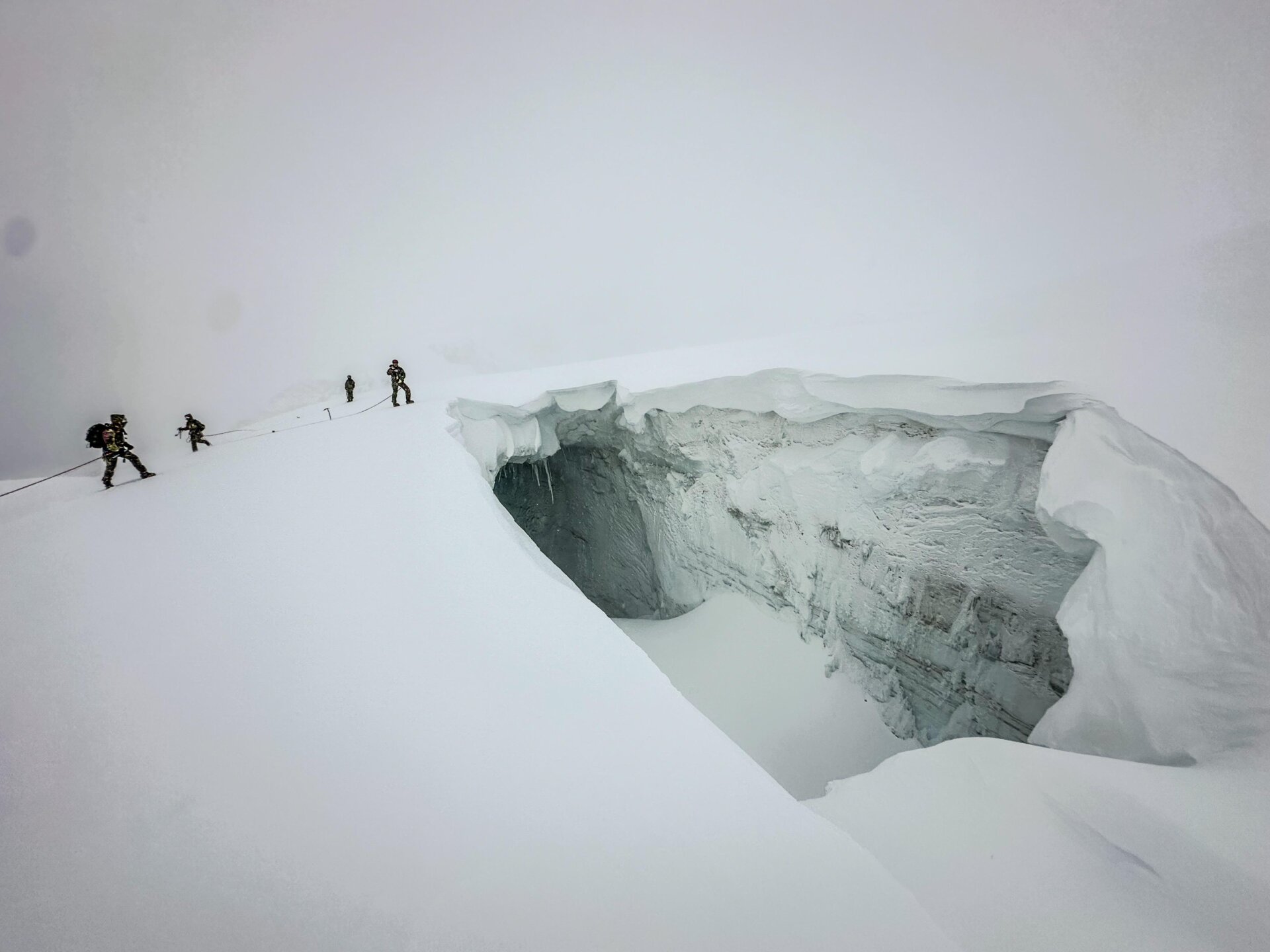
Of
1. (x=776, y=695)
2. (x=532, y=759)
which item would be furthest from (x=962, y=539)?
(x=532, y=759)

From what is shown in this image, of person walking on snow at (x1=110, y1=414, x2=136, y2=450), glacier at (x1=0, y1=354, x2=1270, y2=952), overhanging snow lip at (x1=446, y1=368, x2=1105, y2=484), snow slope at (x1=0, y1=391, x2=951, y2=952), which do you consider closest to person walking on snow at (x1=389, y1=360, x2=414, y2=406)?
overhanging snow lip at (x1=446, y1=368, x2=1105, y2=484)

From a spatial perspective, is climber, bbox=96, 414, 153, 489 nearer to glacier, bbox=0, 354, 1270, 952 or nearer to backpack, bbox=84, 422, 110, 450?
backpack, bbox=84, 422, 110, 450

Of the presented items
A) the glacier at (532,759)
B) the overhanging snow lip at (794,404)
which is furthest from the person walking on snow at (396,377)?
the glacier at (532,759)

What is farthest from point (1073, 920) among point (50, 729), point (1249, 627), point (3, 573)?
point (3, 573)

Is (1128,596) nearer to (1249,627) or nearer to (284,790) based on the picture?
(1249,627)

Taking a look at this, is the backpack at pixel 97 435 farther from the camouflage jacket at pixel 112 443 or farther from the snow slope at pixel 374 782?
the snow slope at pixel 374 782

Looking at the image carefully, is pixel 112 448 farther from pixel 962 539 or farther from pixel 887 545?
pixel 962 539
